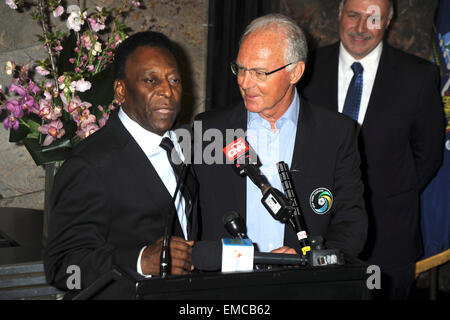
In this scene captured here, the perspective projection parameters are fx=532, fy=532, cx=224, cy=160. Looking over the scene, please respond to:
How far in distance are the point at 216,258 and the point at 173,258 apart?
11cm

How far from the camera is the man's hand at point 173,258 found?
1.39m

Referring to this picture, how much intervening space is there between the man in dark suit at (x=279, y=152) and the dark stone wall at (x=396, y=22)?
185 centimetres

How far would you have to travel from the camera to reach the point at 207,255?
141 centimetres

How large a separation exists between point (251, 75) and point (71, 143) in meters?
0.78

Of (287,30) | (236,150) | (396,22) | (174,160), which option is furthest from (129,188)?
(396,22)

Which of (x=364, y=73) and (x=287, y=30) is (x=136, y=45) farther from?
(x=364, y=73)

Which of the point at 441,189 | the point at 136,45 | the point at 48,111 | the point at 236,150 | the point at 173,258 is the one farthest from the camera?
the point at 441,189

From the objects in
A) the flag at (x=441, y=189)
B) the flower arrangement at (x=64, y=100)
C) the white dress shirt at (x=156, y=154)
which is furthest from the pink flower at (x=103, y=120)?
the flag at (x=441, y=189)

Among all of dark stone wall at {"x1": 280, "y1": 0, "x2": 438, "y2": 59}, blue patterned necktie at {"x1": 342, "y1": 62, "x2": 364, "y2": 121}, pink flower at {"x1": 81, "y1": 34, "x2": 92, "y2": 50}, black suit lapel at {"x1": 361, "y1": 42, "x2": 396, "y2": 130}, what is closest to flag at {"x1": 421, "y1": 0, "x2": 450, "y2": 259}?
dark stone wall at {"x1": 280, "y1": 0, "x2": 438, "y2": 59}

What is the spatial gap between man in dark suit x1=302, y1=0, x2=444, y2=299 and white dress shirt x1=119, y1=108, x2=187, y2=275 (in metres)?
1.42

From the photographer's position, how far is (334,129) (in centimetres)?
212

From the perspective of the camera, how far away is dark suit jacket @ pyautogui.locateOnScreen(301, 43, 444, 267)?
297 centimetres

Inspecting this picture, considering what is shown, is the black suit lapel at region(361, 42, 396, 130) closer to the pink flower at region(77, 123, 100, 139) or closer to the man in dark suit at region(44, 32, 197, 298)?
the man in dark suit at region(44, 32, 197, 298)
